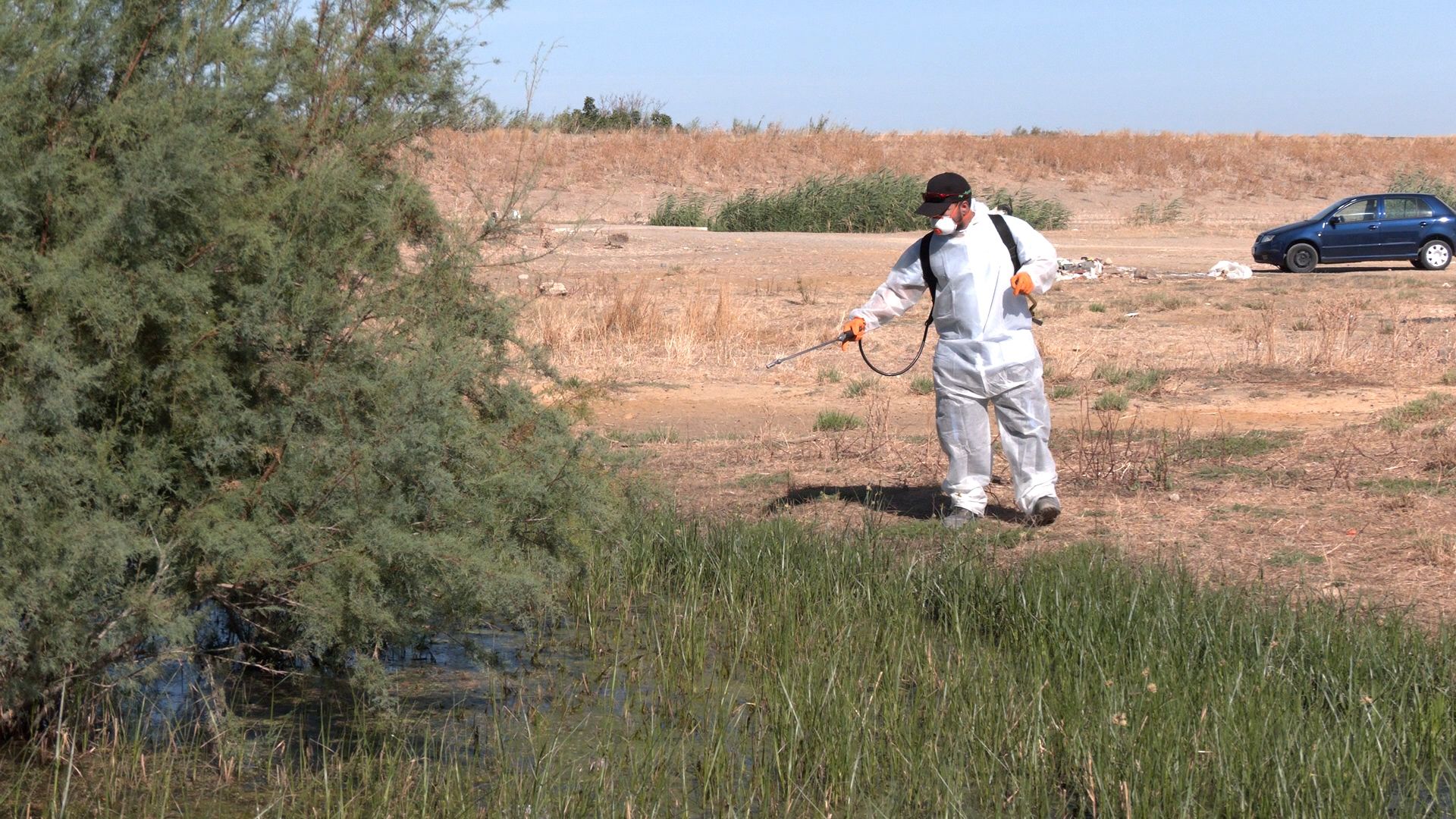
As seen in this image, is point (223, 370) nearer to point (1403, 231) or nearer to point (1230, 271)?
point (1230, 271)

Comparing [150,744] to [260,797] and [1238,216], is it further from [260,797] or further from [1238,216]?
[1238,216]

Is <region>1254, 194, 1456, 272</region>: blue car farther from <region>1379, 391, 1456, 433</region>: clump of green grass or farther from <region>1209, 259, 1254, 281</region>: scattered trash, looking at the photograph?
<region>1379, 391, 1456, 433</region>: clump of green grass

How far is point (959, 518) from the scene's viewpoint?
7715mm

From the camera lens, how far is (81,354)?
4336mm

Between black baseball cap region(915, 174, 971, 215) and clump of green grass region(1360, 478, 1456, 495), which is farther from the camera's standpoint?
clump of green grass region(1360, 478, 1456, 495)

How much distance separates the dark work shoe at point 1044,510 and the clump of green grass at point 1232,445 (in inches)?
72.5

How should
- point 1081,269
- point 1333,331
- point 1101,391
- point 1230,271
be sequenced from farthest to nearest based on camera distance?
point 1230,271 → point 1081,269 → point 1333,331 → point 1101,391

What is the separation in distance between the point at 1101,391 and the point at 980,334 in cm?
532

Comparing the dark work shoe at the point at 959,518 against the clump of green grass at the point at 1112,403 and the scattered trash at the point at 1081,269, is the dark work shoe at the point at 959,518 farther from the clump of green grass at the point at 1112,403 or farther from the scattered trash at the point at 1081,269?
the scattered trash at the point at 1081,269

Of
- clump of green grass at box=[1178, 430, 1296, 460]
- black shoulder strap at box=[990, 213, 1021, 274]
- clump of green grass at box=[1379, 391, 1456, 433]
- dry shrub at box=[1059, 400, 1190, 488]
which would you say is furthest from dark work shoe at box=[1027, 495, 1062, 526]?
clump of green grass at box=[1379, 391, 1456, 433]

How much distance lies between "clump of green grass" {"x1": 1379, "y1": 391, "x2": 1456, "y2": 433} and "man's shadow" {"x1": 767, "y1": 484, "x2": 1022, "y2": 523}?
3087mm

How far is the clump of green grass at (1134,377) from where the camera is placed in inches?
479

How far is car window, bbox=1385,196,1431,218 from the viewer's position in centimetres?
2350

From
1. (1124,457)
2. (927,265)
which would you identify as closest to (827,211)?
(1124,457)
